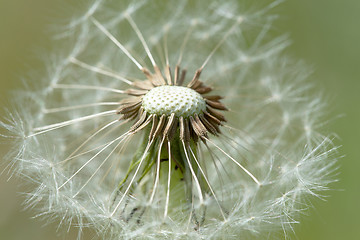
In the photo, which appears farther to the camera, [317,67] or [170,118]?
[317,67]

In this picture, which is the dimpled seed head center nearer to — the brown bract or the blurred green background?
the brown bract

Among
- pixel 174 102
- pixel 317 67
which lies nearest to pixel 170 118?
pixel 174 102

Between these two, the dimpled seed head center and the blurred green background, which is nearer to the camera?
the dimpled seed head center

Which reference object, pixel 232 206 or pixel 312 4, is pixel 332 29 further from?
pixel 232 206

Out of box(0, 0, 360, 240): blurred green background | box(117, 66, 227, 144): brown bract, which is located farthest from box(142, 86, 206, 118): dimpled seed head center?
box(0, 0, 360, 240): blurred green background

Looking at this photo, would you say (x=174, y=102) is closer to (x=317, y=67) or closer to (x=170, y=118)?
(x=170, y=118)
